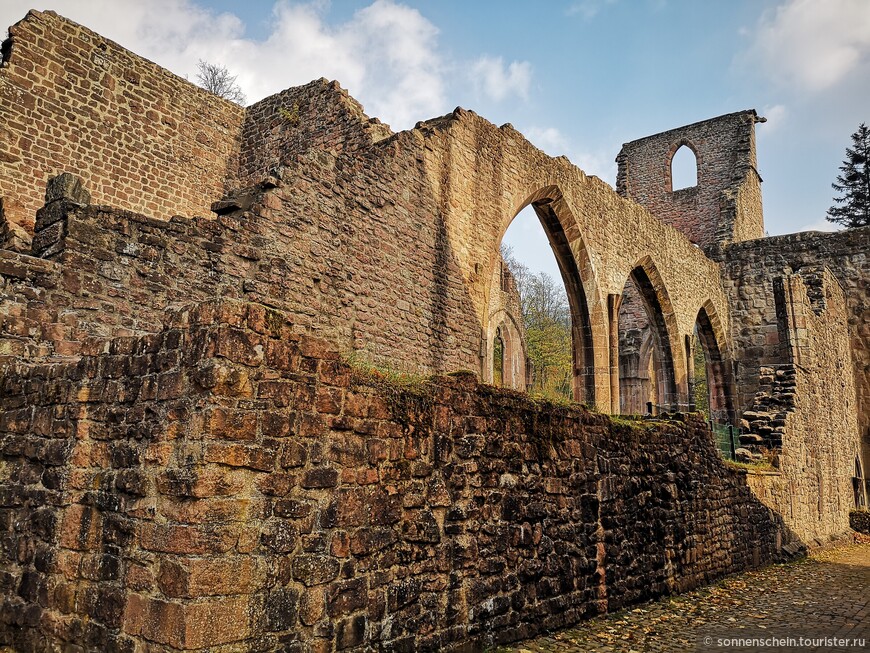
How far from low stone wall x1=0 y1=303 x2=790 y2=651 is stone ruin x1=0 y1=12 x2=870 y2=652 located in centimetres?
1

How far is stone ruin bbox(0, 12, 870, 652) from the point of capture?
11.1ft

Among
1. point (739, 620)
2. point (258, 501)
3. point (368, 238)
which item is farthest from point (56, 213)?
Answer: point (739, 620)

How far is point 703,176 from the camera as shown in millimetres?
25734

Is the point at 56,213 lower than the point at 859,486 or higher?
higher

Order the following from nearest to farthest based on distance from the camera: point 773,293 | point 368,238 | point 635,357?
point 368,238 → point 773,293 → point 635,357

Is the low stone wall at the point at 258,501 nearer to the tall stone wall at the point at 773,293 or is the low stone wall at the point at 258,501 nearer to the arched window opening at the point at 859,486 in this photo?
the arched window opening at the point at 859,486

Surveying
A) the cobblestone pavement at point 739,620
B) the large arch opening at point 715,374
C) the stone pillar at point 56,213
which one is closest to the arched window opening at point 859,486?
the large arch opening at point 715,374

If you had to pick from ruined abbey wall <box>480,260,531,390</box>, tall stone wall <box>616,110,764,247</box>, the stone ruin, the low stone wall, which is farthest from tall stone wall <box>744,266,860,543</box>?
ruined abbey wall <box>480,260,531,390</box>

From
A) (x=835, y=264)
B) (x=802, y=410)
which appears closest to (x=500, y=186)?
(x=802, y=410)

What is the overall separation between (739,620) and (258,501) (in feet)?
16.0

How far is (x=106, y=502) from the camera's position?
11.7 feet

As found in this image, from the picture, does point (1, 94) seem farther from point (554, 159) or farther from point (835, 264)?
point (835, 264)

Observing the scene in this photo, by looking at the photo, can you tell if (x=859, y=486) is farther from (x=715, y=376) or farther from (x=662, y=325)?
(x=662, y=325)

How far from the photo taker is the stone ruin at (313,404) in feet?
11.1
